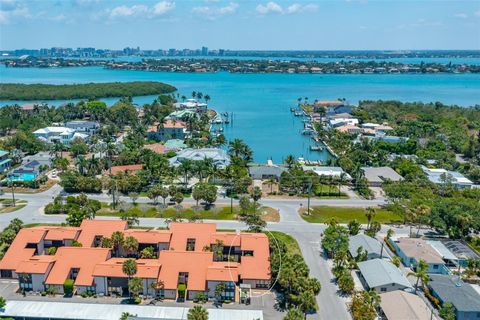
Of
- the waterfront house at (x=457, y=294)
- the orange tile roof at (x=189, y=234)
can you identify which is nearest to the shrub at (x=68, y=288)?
the orange tile roof at (x=189, y=234)

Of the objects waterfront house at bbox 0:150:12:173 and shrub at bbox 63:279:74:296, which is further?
waterfront house at bbox 0:150:12:173

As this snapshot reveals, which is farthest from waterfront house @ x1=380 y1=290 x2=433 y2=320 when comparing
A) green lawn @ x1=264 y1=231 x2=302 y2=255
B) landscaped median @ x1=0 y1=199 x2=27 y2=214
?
landscaped median @ x1=0 y1=199 x2=27 y2=214

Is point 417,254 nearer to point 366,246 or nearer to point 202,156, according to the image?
point 366,246

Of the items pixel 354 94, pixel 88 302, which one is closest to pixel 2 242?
pixel 88 302

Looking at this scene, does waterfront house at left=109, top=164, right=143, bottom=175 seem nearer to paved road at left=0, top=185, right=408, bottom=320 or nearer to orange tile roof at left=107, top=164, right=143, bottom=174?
orange tile roof at left=107, top=164, right=143, bottom=174

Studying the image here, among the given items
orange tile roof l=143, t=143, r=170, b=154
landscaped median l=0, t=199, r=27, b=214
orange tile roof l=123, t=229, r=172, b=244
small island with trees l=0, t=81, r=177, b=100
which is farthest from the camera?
small island with trees l=0, t=81, r=177, b=100

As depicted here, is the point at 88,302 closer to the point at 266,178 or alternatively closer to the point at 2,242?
the point at 2,242

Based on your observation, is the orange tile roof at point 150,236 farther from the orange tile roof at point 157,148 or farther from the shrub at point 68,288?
the orange tile roof at point 157,148
